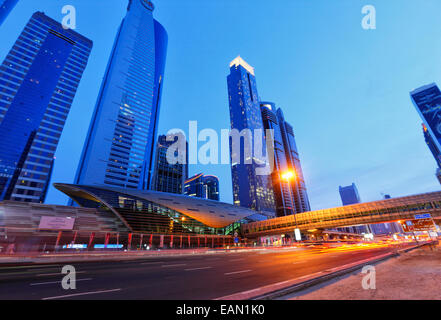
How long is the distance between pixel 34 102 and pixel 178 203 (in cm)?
10209

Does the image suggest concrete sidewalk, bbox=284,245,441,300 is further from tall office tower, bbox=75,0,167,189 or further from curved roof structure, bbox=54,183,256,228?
tall office tower, bbox=75,0,167,189

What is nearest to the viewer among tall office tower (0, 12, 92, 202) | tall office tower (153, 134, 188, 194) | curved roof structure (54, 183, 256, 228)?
curved roof structure (54, 183, 256, 228)

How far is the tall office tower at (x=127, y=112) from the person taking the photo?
353 ft

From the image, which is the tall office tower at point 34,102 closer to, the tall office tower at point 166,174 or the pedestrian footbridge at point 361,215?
the tall office tower at point 166,174

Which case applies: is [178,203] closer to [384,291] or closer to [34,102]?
[384,291]

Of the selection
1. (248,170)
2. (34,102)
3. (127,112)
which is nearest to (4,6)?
(34,102)

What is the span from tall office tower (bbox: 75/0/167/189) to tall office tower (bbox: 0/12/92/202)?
1747 centimetres

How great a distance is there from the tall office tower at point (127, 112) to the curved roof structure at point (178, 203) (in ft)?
137

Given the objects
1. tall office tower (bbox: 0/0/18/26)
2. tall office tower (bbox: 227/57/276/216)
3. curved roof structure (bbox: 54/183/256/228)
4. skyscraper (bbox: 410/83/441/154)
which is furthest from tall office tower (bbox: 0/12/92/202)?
skyscraper (bbox: 410/83/441/154)

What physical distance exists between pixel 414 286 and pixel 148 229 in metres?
58.6

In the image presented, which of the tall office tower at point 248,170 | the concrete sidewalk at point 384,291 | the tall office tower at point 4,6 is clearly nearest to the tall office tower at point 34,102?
the tall office tower at point 4,6

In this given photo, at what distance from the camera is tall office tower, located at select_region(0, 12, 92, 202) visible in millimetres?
84125

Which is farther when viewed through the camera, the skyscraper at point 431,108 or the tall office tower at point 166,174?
the tall office tower at point 166,174
